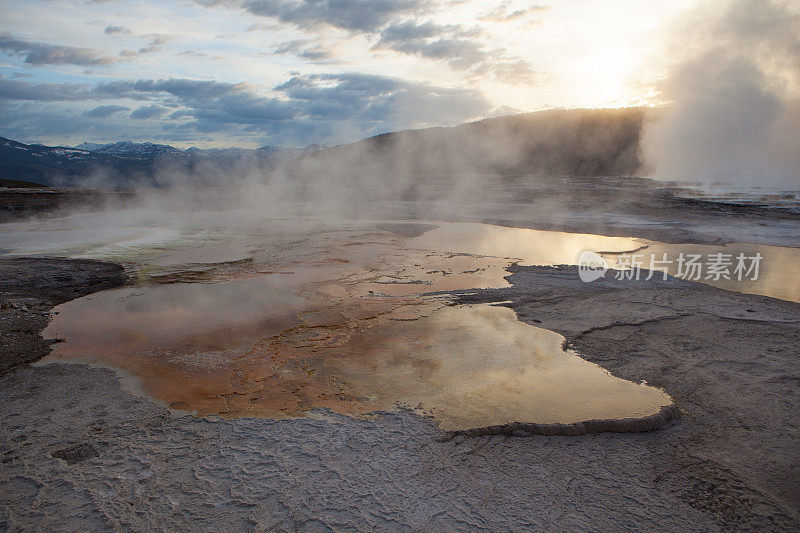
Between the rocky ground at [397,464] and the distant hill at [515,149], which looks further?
the distant hill at [515,149]

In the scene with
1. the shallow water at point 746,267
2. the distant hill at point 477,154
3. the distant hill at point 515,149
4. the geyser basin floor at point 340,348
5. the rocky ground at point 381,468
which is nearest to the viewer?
the rocky ground at point 381,468

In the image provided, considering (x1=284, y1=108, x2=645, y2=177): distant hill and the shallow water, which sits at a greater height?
(x1=284, y1=108, x2=645, y2=177): distant hill

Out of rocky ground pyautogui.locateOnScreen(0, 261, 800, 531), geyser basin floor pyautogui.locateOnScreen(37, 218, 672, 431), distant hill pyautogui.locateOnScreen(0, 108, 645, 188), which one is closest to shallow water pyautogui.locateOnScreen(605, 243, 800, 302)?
geyser basin floor pyautogui.locateOnScreen(37, 218, 672, 431)

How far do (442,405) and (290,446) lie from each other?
0.91m

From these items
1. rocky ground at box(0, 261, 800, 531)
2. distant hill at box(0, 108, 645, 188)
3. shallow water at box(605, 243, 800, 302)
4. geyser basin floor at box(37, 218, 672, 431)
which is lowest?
rocky ground at box(0, 261, 800, 531)

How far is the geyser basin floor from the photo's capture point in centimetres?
276

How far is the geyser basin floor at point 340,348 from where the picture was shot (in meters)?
2.76

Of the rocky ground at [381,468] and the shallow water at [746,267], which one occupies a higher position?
the shallow water at [746,267]

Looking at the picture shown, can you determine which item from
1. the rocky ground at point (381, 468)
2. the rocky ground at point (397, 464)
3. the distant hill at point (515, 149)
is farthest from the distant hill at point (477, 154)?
the rocky ground at point (381, 468)

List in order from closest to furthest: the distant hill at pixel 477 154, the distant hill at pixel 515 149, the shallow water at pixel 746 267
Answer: the shallow water at pixel 746 267, the distant hill at pixel 477 154, the distant hill at pixel 515 149

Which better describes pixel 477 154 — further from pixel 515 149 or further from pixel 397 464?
pixel 397 464

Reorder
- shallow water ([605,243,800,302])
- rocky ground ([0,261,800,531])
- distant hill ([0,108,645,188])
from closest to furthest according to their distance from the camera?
rocky ground ([0,261,800,531]), shallow water ([605,243,800,302]), distant hill ([0,108,645,188])

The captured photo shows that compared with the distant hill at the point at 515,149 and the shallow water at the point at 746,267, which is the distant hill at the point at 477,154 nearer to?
the distant hill at the point at 515,149

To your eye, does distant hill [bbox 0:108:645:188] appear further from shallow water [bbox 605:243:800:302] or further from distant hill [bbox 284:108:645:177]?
shallow water [bbox 605:243:800:302]
